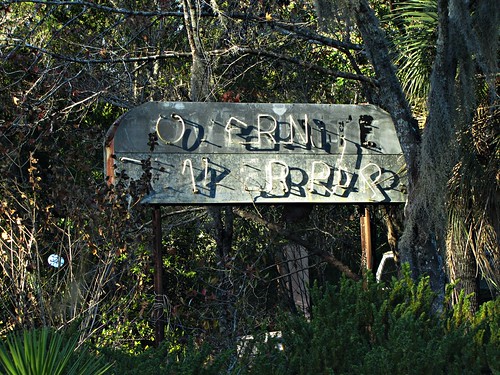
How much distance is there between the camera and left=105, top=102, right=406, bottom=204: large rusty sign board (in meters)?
7.84

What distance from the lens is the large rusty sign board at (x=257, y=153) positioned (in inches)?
309

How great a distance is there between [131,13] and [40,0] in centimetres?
106

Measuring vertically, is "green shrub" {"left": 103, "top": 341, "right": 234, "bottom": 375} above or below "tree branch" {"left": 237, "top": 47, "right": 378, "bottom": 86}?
below

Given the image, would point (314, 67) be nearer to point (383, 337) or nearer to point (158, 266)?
point (158, 266)

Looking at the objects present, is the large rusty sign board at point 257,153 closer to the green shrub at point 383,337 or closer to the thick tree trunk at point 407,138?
the thick tree trunk at point 407,138

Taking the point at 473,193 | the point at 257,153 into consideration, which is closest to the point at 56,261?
the point at 257,153

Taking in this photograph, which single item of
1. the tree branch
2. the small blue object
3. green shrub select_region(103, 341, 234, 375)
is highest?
the tree branch

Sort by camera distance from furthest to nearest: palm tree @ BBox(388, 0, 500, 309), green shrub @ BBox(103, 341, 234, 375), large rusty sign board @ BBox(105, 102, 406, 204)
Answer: large rusty sign board @ BBox(105, 102, 406, 204), palm tree @ BBox(388, 0, 500, 309), green shrub @ BBox(103, 341, 234, 375)

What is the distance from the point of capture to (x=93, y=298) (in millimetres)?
6984

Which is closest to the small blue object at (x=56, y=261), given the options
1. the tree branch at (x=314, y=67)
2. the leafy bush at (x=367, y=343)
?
the leafy bush at (x=367, y=343)

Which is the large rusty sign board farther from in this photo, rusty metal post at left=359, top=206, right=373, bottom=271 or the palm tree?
the palm tree

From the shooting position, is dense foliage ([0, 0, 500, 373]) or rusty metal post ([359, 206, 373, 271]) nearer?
dense foliage ([0, 0, 500, 373])

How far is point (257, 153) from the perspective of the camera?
8.11 m

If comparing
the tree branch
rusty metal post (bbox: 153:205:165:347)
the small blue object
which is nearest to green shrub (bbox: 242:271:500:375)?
the small blue object
